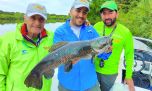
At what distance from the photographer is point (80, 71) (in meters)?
4.57

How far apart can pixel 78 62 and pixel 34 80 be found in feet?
2.81

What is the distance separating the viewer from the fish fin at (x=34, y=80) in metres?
3.78

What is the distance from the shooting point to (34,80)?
3812mm

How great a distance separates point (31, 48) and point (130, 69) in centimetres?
219

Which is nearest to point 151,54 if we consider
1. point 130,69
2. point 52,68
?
point 130,69

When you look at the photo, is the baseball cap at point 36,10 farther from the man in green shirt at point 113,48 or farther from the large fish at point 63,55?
the man in green shirt at point 113,48

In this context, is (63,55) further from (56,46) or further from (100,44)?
(100,44)

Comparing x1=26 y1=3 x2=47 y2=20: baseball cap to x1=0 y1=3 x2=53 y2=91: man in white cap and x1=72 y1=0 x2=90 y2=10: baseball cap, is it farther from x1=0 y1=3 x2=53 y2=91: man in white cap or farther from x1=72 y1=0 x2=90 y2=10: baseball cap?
x1=72 y1=0 x2=90 y2=10: baseball cap

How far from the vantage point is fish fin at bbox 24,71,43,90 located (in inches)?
149

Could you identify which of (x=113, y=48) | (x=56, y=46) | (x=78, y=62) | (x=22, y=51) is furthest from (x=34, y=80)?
(x=113, y=48)

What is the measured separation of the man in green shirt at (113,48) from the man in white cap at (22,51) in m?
1.55

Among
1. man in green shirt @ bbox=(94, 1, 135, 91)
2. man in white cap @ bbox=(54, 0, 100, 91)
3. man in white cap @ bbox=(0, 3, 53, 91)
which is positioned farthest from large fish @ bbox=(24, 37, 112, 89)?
man in green shirt @ bbox=(94, 1, 135, 91)

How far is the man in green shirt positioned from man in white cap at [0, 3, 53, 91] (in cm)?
155

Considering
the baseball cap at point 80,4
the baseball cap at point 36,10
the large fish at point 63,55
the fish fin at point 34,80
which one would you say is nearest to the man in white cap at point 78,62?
the baseball cap at point 80,4
